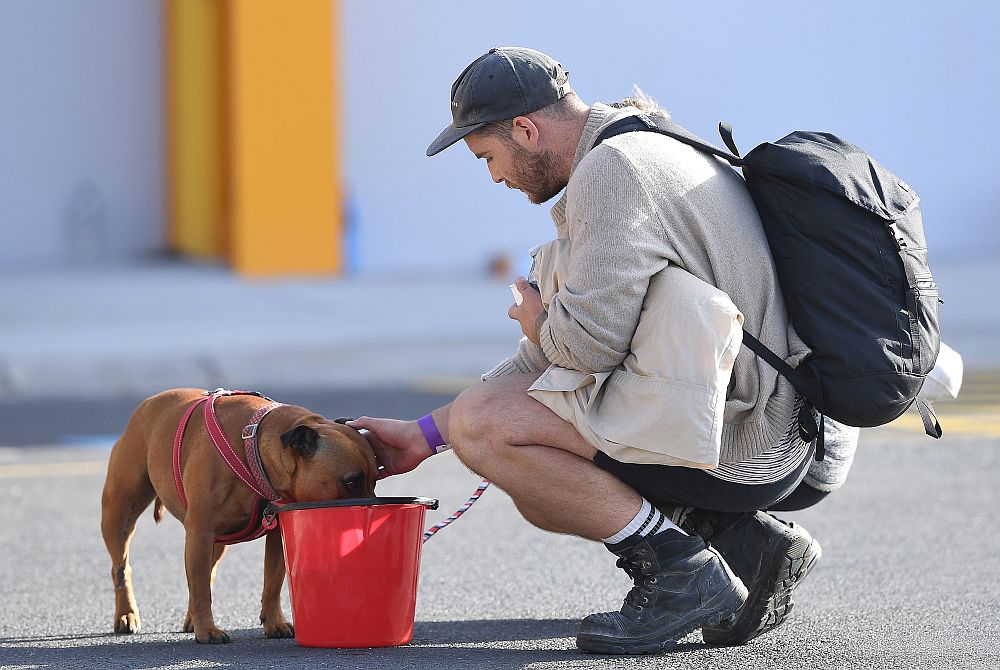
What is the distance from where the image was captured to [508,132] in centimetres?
376

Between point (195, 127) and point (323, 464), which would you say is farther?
point (195, 127)

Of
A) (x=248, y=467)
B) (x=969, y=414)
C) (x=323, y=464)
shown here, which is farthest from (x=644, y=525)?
(x=969, y=414)

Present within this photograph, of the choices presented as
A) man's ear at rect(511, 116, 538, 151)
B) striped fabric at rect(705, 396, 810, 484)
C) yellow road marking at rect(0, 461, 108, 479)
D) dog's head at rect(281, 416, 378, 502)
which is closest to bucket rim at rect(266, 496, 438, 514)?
dog's head at rect(281, 416, 378, 502)

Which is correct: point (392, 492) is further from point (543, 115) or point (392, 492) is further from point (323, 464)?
point (543, 115)

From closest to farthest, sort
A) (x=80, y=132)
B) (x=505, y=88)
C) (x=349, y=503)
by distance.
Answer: (x=349, y=503) < (x=505, y=88) < (x=80, y=132)

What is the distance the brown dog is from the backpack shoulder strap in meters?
1.12

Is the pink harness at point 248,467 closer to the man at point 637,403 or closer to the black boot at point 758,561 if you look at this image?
the man at point 637,403

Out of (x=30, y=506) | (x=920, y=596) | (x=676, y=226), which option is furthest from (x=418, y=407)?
(x=676, y=226)

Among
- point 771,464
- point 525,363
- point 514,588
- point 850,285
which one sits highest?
point 850,285

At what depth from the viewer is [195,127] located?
13.9m

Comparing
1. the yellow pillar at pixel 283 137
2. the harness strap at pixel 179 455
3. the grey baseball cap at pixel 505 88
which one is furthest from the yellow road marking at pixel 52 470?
the yellow pillar at pixel 283 137

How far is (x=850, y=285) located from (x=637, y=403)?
0.60 m

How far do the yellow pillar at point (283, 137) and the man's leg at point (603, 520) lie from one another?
9.66 meters

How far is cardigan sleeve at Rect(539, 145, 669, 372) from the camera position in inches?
134
